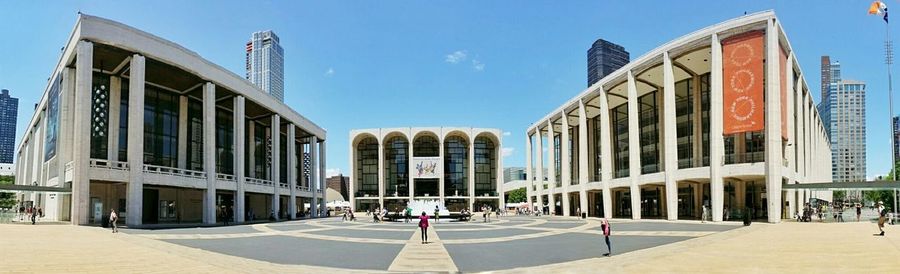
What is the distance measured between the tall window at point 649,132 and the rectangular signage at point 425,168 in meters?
47.7

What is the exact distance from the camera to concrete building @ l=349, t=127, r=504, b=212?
11225cm

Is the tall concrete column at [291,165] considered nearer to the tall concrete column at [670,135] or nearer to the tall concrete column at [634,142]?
the tall concrete column at [634,142]

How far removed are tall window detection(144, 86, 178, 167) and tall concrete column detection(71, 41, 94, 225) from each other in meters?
12.7

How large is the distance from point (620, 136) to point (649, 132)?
23.6 feet

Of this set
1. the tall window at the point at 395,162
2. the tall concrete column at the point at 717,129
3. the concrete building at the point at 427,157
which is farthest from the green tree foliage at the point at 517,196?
the tall concrete column at the point at 717,129

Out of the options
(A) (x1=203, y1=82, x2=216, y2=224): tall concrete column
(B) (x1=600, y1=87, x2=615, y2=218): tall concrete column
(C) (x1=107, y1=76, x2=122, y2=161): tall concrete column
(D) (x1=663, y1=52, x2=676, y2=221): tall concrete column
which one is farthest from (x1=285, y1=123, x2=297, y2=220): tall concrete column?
(D) (x1=663, y1=52, x2=676, y2=221): tall concrete column

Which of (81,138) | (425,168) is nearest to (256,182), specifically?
(81,138)

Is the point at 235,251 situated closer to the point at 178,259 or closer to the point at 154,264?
the point at 178,259

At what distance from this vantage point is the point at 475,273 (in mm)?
15023

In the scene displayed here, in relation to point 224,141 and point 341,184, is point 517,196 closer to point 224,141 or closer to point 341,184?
point 341,184

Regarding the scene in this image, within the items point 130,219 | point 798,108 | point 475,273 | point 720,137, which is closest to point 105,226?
point 130,219

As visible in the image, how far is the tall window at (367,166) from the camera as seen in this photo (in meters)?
118

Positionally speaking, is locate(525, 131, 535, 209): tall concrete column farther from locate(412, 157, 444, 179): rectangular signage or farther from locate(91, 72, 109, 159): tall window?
locate(91, 72, 109, 159): tall window

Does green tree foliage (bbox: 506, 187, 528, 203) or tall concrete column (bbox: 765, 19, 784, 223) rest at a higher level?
tall concrete column (bbox: 765, 19, 784, 223)
